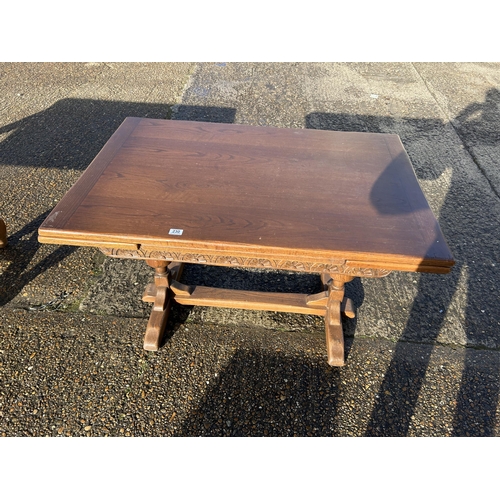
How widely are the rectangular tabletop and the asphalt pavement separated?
31.6 inches

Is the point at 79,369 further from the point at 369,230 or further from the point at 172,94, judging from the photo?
the point at 172,94

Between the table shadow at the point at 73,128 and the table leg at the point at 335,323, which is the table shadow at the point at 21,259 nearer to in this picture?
the table shadow at the point at 73,128

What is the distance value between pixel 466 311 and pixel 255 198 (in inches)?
63.8

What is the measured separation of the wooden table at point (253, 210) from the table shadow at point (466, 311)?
0.62 ft

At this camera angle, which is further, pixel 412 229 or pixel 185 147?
pixel 185 147

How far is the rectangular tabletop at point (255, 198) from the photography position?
63.9 inches

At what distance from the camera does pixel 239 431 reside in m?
1.88

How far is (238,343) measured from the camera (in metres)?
2.25

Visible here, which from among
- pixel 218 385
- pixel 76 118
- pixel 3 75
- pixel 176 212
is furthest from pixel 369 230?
pixel 3 75

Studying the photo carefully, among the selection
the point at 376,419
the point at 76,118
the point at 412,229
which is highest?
the point at 412,229

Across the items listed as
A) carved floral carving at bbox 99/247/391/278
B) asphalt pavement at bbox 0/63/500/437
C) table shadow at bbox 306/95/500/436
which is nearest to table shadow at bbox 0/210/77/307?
asphalt pavement at bbox 0/63/500/437

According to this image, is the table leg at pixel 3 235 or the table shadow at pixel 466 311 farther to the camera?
the table leg at pixel 3 235

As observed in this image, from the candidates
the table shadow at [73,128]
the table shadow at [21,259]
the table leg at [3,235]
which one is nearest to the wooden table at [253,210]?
the table shadow at [21,259]

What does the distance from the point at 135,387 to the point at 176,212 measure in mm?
970
